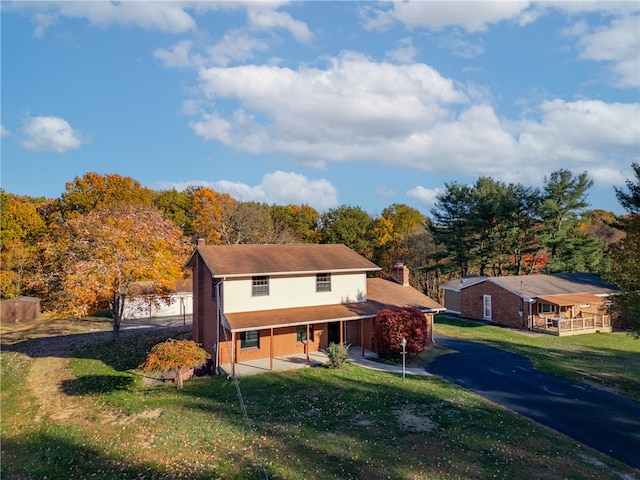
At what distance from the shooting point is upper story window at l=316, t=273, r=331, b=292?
2416 cm

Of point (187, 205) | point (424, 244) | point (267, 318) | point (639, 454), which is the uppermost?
point (187, 205)

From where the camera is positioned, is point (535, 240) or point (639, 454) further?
point (535, 240)

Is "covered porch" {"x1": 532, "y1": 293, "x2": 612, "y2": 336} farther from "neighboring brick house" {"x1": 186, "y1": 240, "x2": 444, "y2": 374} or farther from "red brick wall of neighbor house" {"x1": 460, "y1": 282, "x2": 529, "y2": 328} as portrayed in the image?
"neighboring brick house" {"x1": 186, "y1": 240, "x2": 444, "y2": 374}

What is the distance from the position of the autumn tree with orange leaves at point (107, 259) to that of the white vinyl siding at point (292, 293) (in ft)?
23.5

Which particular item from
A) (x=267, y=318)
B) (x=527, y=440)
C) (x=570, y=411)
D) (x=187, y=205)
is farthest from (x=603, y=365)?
(x=187, y=205)

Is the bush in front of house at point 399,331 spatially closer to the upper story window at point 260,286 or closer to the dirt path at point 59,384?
the upper story window at point 260,286

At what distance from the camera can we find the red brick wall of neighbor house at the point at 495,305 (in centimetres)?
3362

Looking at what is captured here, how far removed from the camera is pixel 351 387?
674 inches

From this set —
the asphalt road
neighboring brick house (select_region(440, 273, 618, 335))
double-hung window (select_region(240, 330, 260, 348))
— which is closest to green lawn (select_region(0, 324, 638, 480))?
the asphalt road

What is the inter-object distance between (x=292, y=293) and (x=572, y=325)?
23267mm

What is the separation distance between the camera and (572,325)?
32.2 meters

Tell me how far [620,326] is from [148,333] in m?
37.6

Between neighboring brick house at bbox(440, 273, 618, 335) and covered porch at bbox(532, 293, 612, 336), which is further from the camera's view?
neighboring brick house at bbox(440, 273, 618, 335)

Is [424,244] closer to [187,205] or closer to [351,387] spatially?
[187,205]
